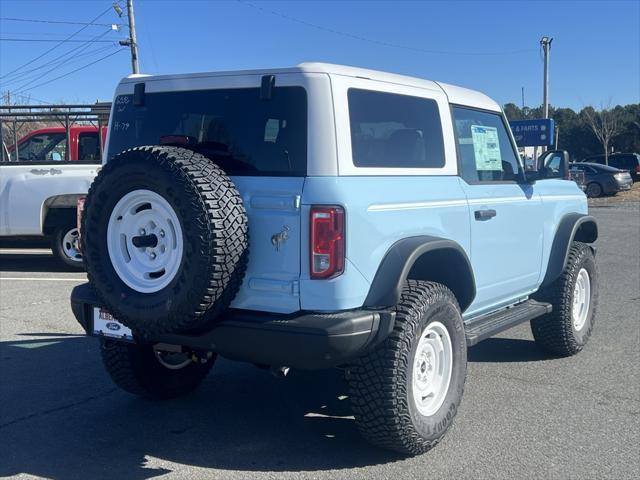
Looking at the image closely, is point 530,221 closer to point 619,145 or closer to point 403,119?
point 403,119

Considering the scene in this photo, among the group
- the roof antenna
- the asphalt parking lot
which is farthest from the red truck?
the roof antenna

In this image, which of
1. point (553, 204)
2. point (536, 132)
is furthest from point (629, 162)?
point (553, 204)

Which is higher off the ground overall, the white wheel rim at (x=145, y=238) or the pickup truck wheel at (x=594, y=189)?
the pickup truck wheel at (x=594, y=189)

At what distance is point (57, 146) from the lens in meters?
10.8

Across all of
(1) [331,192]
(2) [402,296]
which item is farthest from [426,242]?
(1) [331,192]

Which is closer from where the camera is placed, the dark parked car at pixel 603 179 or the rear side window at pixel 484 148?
the rear side window at pixel 484 148

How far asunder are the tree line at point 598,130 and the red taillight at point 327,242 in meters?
41.0

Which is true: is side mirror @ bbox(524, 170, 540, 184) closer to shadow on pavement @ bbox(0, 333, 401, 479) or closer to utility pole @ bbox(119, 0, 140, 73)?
shadow on pavement @ bbox(0, 333, 401, 479)

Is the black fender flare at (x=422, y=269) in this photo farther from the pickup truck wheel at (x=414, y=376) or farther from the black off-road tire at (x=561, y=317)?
the black off-road tire at (x=561, y=317)

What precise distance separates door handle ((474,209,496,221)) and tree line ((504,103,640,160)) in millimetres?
39371

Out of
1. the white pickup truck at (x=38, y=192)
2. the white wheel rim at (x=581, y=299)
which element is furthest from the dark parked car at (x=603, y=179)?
the white wheel rim at (x=581, y=299)

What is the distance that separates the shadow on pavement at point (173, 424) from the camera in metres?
4.00

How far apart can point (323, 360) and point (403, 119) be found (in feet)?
5.36

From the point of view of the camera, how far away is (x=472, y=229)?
15.2ft
